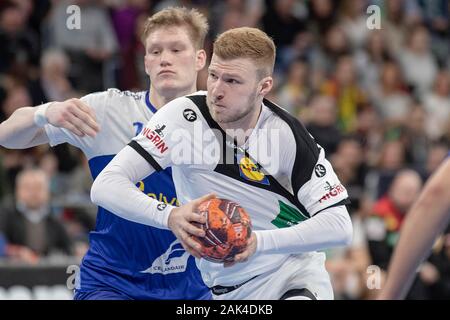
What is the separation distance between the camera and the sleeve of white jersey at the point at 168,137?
5887mm

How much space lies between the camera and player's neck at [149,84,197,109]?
6.83 meters

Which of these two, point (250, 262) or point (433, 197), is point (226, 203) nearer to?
point (250, 262)

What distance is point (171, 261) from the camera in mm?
6656

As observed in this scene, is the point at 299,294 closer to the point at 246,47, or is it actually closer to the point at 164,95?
the point at 246,47

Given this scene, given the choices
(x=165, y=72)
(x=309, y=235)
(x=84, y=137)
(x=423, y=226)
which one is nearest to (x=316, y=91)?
(x=165, y=72)

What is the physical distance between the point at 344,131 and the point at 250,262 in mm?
9335

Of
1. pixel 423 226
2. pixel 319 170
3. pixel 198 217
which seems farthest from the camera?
pixel 319 170

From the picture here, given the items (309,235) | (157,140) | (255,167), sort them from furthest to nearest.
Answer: (255,167) < (157,140) < (309,235)

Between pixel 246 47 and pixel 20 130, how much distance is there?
180cm

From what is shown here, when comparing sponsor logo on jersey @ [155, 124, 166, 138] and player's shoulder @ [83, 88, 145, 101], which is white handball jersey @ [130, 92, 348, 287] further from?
player's shoulder @ [83, 88, 145, 101]

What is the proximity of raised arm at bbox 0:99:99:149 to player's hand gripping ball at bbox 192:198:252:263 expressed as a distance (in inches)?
46.4

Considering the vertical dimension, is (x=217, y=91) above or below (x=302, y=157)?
above

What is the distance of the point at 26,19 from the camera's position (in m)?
14.5
